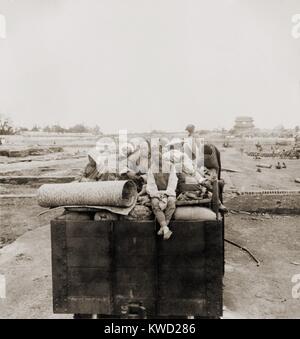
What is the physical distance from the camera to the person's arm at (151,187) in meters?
3.36

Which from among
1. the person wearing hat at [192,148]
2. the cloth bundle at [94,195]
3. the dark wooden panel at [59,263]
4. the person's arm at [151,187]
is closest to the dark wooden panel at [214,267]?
the person's arm at [151,187]

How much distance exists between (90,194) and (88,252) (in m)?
0.48

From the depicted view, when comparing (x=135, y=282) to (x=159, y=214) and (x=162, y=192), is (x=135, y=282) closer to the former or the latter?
(x=159, y=214)

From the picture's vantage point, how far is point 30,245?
7.03 metres

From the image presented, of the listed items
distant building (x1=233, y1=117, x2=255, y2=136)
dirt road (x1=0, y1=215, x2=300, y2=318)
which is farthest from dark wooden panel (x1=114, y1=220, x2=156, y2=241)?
distant building (x1=233, y1=117, x2=255, y2=136)

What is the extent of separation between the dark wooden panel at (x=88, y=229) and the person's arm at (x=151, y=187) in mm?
481

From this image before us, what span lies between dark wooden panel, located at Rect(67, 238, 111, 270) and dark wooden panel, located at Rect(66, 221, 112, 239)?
3 centimetres

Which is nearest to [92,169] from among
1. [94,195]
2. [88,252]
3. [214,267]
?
[94,195]

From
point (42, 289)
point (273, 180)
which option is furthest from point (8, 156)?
point (42, 289)

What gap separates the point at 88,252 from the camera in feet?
10.4

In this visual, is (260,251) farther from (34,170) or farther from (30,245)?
(34,170)

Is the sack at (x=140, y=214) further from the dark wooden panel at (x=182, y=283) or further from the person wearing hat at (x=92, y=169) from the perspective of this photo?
the person wearing hat at (x=92, y=169)
